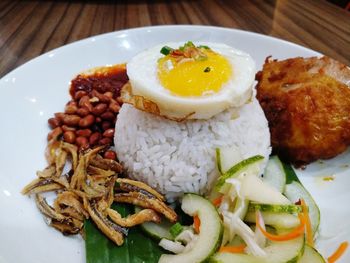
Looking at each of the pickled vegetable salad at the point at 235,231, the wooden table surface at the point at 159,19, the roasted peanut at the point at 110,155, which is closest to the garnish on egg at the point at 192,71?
the pickled vegetable salad at the point at 235,231

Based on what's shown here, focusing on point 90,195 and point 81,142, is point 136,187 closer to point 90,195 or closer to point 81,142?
point 90,195

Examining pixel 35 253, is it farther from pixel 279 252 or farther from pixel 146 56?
pixel 146 56

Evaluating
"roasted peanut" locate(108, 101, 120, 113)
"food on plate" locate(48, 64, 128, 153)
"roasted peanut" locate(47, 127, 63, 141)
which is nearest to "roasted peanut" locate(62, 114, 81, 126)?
"food on plate" locate(48, 64, 128, 153)

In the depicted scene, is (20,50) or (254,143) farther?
(20,50)

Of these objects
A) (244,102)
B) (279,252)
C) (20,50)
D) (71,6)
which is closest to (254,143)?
(244,102)

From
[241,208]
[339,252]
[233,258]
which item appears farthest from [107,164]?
[339,252]

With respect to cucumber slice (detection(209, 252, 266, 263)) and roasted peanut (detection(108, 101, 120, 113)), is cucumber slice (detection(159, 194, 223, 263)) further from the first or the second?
roasted peanut (detection(108, 101, 120, 113))
